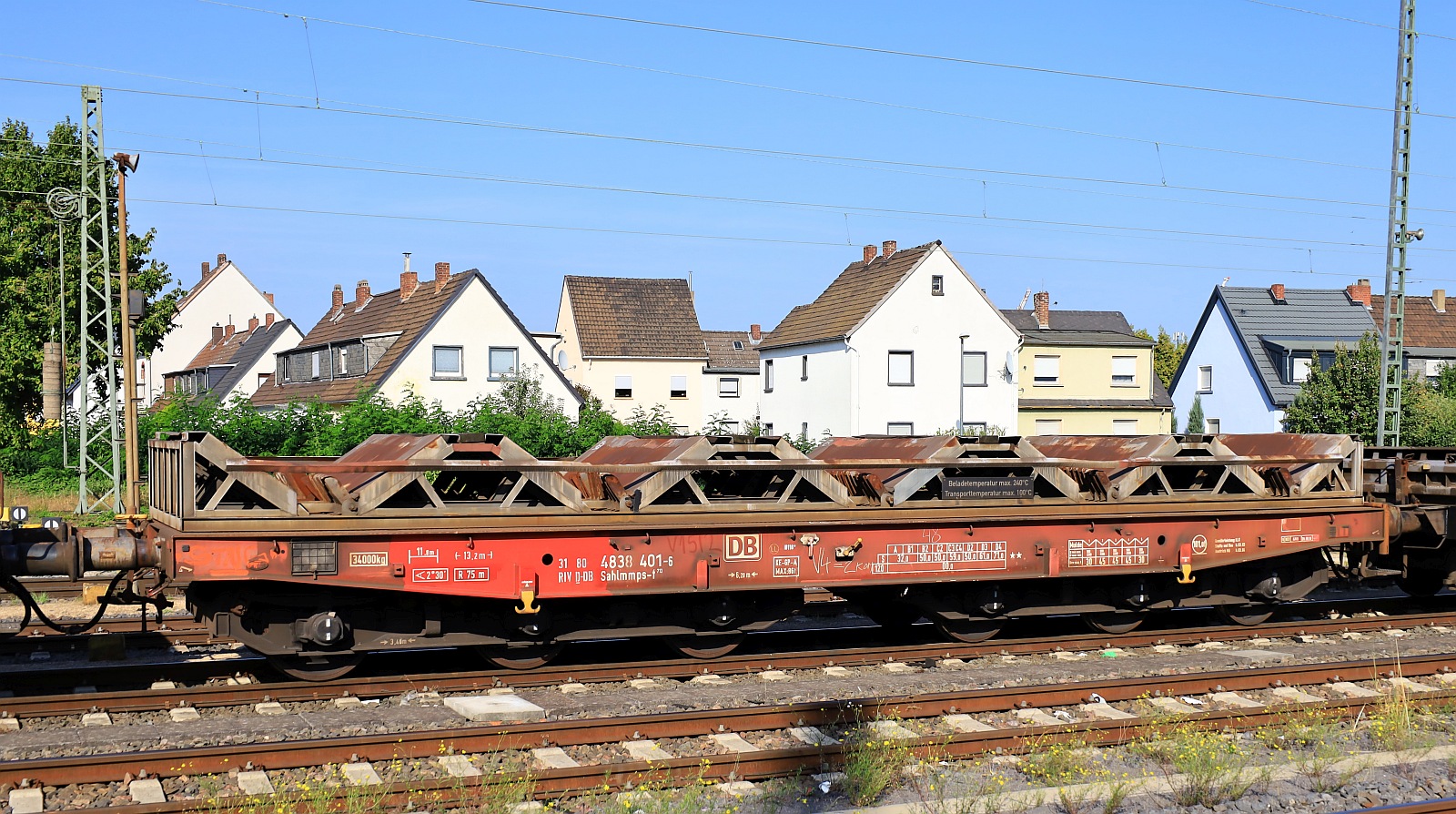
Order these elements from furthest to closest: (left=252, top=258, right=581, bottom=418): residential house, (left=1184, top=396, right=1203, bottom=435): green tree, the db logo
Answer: (left=1184, top=396, right=1203, bottom=435): green tree
(left=252, top=258, right=581, bottom=418): residential house
the db logo

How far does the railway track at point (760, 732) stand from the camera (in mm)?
7293

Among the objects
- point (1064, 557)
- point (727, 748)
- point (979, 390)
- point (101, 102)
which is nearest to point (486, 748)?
point (727, 748)

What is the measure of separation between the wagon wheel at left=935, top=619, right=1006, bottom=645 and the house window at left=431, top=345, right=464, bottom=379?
1153 inches

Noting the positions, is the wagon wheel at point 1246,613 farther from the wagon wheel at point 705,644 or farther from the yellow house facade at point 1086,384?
the yellow house facade at point 1086,384

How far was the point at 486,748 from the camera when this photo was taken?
315 inches

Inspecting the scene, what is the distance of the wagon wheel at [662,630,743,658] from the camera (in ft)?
36.0

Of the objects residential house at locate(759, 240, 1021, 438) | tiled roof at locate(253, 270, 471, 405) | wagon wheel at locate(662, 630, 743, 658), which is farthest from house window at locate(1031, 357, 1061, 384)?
wagon wheel at locate(662, 630, 743, 658)

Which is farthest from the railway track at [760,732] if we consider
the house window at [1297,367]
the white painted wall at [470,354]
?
the house window at [1297,367]

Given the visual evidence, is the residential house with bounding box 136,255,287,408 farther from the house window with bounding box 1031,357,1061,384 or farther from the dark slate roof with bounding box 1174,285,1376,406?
the dark slate roof with bounding box 1174,285,1376,406

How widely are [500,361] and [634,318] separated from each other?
1293 centimetres

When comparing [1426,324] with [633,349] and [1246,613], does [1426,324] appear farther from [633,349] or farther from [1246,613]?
[1246,613]

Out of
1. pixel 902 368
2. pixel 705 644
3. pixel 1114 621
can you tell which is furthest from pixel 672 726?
pixel 902 368

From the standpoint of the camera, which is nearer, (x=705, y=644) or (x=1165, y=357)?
(x=705, y=644)

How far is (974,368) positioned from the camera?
43.8m
